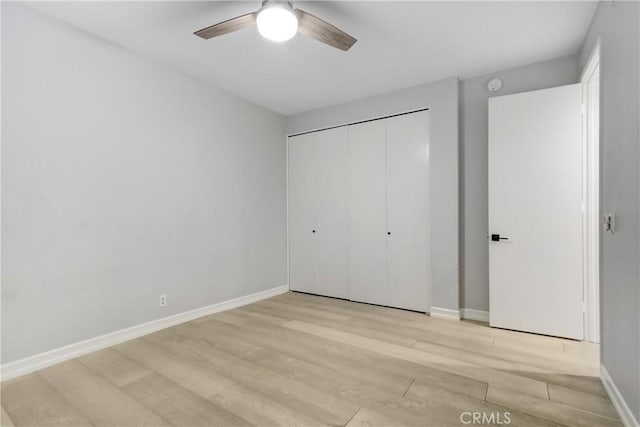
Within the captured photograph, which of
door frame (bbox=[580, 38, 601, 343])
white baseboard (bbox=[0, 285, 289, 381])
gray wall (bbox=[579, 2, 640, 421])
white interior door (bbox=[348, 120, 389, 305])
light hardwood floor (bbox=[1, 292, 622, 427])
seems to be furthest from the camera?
white interior door (bbox=[348, 120, 389, 305])

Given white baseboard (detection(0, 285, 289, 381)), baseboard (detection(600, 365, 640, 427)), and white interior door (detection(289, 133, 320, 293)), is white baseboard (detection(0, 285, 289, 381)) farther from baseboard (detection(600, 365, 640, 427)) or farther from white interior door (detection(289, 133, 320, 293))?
baseboard (detection(600, 365, 640, 427))

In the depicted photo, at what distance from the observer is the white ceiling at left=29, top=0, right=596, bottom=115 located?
2.34 meters

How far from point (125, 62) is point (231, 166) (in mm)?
1466

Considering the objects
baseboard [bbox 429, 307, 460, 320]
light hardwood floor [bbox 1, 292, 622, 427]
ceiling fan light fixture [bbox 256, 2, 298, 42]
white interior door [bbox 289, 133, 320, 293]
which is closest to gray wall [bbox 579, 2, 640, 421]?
light hardwood floor [bbox 1, 292, 622, 427]

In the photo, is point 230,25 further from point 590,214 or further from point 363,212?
point 590,214

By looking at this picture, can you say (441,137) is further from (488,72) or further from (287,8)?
(287,8)

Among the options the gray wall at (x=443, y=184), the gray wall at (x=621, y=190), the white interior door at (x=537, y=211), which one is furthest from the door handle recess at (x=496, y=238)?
the gray wall at (x=621, y=190)

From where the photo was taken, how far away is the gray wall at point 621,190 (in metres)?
1.59

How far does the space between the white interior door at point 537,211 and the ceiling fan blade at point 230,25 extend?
242 cm

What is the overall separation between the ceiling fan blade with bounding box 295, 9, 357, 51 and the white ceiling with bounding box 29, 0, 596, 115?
0.81 ft

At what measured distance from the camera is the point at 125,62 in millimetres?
2898

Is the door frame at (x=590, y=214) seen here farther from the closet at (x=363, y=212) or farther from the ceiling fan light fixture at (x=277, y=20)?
the ceiling fan light fixture at (x=277, y=20)

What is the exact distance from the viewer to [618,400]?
5.87ft

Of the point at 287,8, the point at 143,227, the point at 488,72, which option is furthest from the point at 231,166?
the point at 488,72
